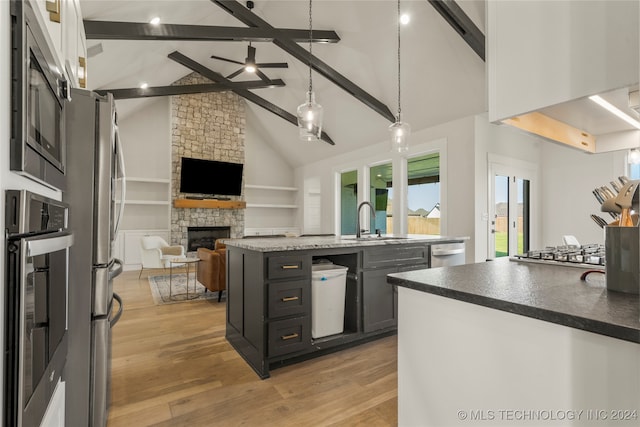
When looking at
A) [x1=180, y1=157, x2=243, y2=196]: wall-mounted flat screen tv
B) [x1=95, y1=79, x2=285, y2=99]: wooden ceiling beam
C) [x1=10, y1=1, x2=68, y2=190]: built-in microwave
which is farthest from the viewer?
[x1=180, y1=157, x2=243, y2=196]: wall-mounted flat screen tv

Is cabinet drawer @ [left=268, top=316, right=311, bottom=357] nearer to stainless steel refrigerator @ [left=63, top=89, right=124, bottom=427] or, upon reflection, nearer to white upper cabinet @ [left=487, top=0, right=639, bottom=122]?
stainless steel refrigerator @ [left=63, top=89, right=124, bottom=427]

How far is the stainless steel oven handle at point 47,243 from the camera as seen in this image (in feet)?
2.74

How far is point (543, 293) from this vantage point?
95 centimetres

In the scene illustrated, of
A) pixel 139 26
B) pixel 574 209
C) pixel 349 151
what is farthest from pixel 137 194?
pixel 574 209

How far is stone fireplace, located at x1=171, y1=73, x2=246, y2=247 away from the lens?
25.2ft

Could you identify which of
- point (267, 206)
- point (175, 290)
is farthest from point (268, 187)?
point (175, 290)

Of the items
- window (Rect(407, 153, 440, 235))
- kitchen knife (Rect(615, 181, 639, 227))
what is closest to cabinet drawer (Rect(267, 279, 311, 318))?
kitchen knife (Rect(615, 181, 639, 227))

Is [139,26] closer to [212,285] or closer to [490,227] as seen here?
[212,285]

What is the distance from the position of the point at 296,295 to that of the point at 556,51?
202 centimetres

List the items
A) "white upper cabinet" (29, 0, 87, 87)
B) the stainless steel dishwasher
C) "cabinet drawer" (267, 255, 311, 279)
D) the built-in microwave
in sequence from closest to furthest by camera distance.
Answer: the built-in microwave, "white upper cabinet" (29, 0, 87, 87), "cabinet drawer" (267, 255, 311, 279), the stainless steel dishwasher

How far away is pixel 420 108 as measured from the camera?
5281 mm

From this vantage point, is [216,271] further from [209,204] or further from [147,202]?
[147,202]

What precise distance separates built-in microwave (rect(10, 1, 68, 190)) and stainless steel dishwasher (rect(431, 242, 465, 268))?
3.06m

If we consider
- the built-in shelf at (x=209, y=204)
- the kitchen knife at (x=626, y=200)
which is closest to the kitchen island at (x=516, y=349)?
the kitchen knife at (x=626, y=200)
